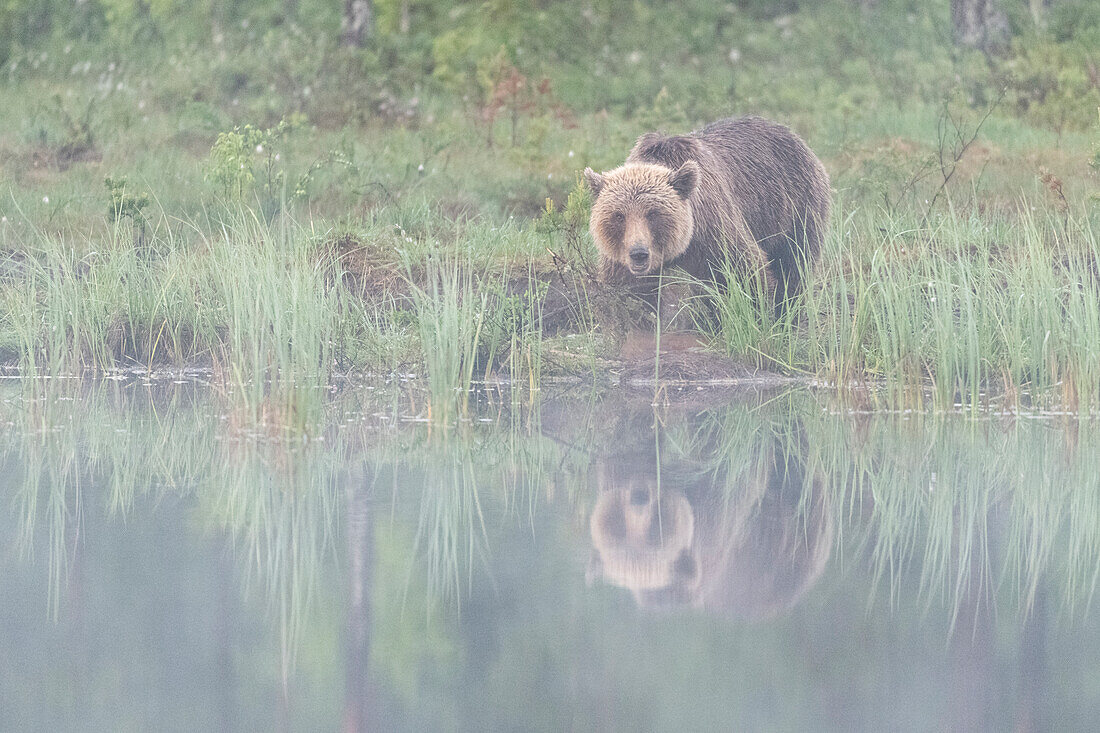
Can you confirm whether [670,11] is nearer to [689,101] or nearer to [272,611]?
[689,101]

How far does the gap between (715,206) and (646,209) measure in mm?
628

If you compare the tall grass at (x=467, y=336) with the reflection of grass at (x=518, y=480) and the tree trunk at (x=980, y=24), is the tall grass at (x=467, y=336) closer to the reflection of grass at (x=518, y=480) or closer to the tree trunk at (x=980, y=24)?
the reflection of grass at (x=518, y=480)

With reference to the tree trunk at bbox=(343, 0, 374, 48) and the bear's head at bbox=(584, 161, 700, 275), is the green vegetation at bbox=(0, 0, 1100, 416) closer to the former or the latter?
the tree trunk at bbox=(343, 0, 374, 48)

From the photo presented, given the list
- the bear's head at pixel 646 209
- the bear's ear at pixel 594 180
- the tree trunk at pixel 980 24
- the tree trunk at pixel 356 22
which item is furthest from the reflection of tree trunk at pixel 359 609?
the tree trunk at pixel 980 24

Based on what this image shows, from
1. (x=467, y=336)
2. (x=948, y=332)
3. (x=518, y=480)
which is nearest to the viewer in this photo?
(x=518, y=480)

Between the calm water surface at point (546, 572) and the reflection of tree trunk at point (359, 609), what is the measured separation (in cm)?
1

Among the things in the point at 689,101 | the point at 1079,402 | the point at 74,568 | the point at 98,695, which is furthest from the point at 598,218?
the point at 689,101

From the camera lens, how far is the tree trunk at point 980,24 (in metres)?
16.4

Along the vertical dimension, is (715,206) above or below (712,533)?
above

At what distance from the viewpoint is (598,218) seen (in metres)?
8.17

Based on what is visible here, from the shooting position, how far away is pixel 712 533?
513 cm

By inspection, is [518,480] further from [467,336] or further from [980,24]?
[980,24]

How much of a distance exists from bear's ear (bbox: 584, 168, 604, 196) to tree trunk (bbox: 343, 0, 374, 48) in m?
8.58

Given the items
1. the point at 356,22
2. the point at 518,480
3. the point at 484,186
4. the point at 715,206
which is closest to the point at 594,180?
the point at 715,206
